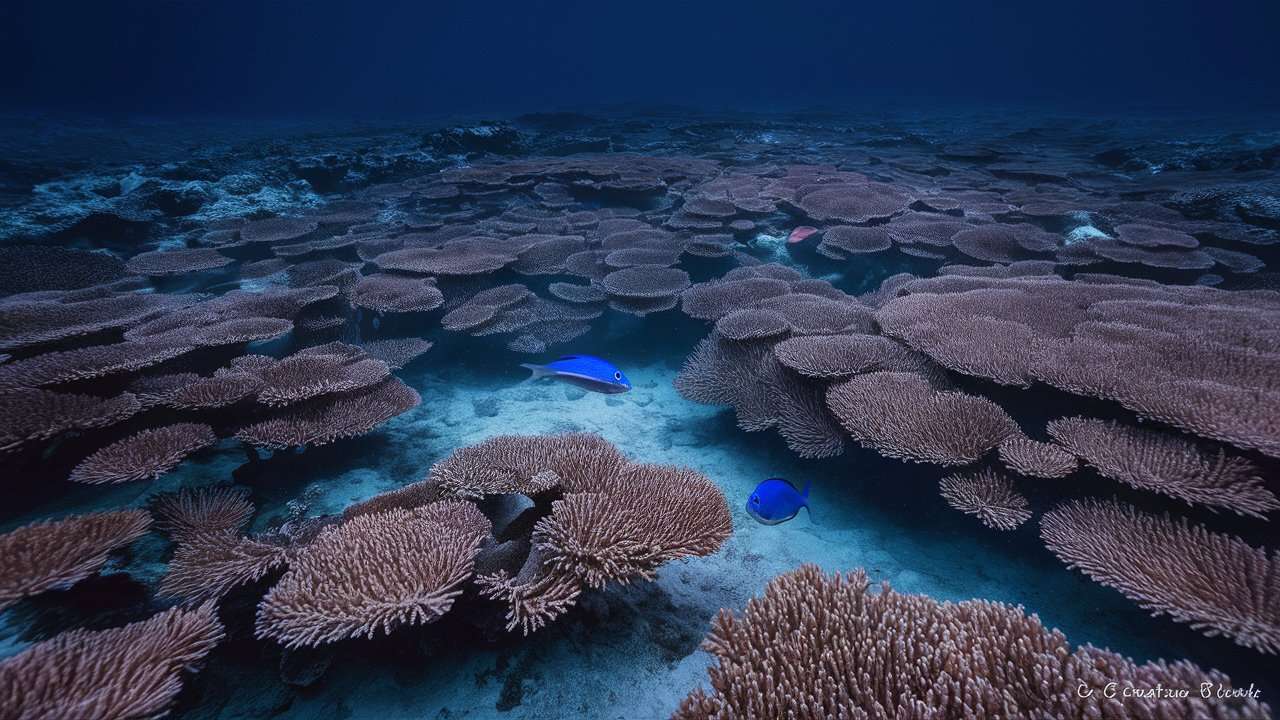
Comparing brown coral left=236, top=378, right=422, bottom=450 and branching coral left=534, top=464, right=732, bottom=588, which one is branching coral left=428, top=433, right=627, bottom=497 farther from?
brown coral left=236, top=378, right=422, bottom=450

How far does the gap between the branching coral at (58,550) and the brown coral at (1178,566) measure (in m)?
4.61

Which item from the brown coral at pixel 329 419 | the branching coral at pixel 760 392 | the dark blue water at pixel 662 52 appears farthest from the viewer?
the dark blue water at pixel 662 52

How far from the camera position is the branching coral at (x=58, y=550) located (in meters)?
1.89

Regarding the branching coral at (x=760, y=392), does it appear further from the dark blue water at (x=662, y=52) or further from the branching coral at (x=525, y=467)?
the dark blue water at (x=662, y=52)

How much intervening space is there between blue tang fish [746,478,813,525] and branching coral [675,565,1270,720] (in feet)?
2.00

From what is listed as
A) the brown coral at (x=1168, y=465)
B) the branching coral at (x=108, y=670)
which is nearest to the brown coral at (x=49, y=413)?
the branching coral at (x=108, y=670)

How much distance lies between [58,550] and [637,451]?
375 cm

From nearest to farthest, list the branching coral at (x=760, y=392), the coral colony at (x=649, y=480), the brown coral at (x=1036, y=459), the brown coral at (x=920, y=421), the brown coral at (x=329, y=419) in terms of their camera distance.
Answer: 1. the coral colony at (x=649, y=480)
2. the brown coral at (x=1036, y=459)
3. the brown coral at (x=920, y=421)
4. the brown coral at (x=329, y=419)
5. the branching coral at (x=760, y=392)

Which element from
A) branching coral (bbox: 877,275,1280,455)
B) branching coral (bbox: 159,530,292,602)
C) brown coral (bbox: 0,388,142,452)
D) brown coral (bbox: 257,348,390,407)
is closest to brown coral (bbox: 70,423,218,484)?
brown coral (bbox: 0,388,142,452)

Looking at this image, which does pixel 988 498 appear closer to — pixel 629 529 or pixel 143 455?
pixel 629 529

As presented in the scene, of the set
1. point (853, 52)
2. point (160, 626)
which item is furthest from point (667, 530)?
point (853, 52)

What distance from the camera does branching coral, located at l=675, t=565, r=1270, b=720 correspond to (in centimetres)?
148

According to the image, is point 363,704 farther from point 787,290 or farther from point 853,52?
point 853,52

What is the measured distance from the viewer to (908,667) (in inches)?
66.6
